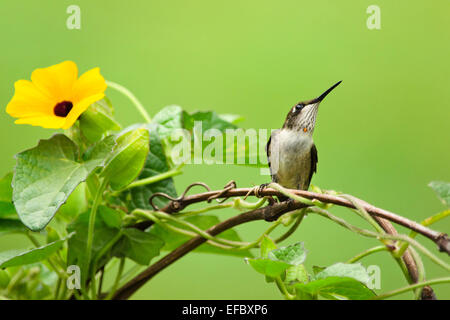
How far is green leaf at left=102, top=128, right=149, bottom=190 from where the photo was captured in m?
0.41

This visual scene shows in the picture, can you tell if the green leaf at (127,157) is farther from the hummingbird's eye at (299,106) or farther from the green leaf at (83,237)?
the hummingbird's eye at (299,106)

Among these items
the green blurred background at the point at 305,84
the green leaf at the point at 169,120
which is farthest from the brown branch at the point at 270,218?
the green blurred background at the point at 305,84

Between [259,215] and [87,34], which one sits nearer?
[259,215]

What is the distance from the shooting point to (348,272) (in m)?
0.34

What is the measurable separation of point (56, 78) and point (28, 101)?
3 cm

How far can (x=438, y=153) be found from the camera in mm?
1254

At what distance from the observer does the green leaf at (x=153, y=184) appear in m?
0.49

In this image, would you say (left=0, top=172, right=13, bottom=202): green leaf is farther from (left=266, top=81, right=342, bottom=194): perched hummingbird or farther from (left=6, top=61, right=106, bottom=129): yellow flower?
(left=266, top=81, right=342, bottom=194): perched hummingbird

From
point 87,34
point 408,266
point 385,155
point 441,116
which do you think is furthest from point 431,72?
point 408,266

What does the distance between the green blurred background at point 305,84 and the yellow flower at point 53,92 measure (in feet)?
1.90

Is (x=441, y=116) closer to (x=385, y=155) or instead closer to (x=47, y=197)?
(x=385, y=155)

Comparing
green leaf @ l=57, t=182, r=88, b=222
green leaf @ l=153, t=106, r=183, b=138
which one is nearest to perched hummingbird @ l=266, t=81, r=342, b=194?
green leaf @ l=153, t=106, r=183, b=138

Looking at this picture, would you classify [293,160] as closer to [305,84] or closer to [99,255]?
[99,255]
